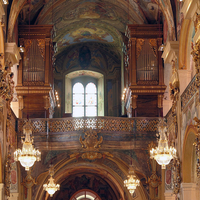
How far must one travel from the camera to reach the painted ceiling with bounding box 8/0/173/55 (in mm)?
21016

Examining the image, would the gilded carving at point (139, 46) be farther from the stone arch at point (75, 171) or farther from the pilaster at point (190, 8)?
the pilaster at point (190, 8)

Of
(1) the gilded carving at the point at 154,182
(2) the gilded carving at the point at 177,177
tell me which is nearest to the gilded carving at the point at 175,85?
(2) the gilded carving at the point at 177,177

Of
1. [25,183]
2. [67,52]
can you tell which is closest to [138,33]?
[67,52]

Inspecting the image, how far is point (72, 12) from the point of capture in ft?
73.1

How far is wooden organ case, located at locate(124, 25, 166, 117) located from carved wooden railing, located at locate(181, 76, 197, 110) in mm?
4960

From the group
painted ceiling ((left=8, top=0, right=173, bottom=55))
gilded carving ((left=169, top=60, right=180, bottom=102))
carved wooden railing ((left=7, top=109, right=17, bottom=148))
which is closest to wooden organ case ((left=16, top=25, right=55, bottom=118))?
painted ceiling ((left=8, top=0, right=173, bottom=55))

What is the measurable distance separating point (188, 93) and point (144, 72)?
20.6ft

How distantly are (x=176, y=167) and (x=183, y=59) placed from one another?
349 cm

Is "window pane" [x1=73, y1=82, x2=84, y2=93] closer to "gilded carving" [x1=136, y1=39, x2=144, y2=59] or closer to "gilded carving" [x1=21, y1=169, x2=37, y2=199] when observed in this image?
"gilded carving" [x1=136, y1=39, x2=144, y2=59]

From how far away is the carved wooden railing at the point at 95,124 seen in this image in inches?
751

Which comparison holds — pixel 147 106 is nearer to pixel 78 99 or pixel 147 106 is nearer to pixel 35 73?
pixel 35 73

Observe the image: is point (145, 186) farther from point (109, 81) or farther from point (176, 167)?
point (109, 81)

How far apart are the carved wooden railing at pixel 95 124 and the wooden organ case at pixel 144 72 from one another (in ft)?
3.97

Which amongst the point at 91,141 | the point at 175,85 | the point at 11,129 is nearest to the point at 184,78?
the point at 175,85
